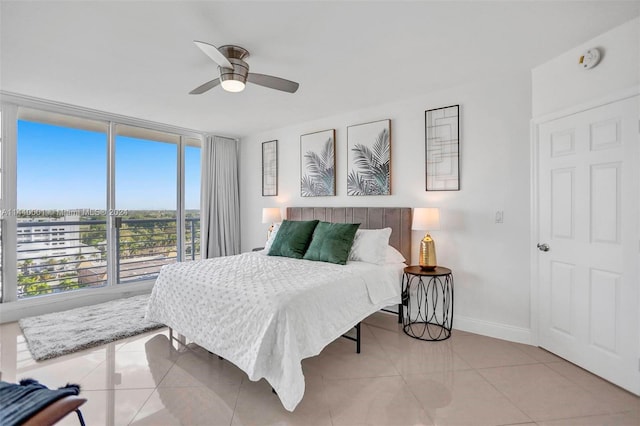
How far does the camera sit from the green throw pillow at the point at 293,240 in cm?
344

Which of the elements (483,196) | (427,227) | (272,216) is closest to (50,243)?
(272,216)

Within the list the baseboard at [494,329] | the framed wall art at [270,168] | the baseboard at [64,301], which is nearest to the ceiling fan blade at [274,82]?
the framed wall art at [270,168]

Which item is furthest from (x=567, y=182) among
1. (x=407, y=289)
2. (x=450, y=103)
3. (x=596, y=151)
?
(x=407, y=289)

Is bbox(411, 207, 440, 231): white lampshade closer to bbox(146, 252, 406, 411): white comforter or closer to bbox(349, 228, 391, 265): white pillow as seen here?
bbox(349, 228, 391, 265): white pillow

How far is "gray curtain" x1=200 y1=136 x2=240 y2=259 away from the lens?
16.8 feet

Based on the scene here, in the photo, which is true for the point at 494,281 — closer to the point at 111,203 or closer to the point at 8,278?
the point at 111,203

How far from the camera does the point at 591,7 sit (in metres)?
1.96

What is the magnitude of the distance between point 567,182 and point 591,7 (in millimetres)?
1266

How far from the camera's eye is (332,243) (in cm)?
319

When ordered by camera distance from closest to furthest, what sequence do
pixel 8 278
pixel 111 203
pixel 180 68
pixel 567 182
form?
pixel 567 182, pixel 180 68, pixel 8 278, pixel 111 203

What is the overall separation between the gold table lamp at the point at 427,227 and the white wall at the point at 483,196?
0.90ft

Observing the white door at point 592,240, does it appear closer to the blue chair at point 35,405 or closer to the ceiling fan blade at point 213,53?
the ceiling fan blade at point 213,53

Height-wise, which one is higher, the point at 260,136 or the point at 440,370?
the point at 260,136

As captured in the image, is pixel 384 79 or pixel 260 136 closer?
pixel 384 79
